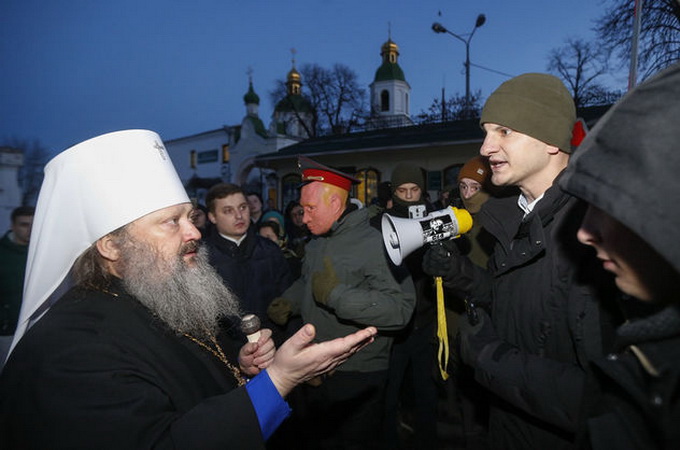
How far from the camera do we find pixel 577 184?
0.97 metres

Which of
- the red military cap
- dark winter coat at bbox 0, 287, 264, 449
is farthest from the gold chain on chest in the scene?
the red military cap

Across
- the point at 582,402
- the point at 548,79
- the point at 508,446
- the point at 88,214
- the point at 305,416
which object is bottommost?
the point at 305,416

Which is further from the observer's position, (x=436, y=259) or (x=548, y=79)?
(x=436, y=259)

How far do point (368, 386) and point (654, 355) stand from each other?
243cm

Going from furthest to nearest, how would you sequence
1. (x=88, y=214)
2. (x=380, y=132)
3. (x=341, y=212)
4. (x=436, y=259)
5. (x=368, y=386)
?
(x=380, y=132), (x=341, y=212), (x=368, y=386), (x=436, y=259), (x=88, y=214)

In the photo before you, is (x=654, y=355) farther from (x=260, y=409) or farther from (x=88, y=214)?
(x=88, y=214)

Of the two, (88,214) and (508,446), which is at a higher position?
(88,214)

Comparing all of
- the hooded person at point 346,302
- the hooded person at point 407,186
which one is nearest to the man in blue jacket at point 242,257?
the hooded person at point 346,302

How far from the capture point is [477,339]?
182cm

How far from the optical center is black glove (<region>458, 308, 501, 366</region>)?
1.74 metres

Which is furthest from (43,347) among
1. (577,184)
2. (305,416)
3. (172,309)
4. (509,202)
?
(305,416)

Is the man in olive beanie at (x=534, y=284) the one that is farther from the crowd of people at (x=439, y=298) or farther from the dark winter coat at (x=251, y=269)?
the dark winter coat at (x=251, y=269)

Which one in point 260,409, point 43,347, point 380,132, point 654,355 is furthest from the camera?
point 380,132

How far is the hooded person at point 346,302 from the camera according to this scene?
288cm
